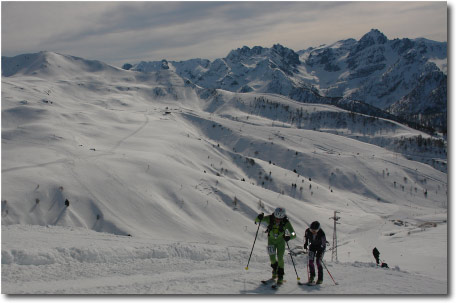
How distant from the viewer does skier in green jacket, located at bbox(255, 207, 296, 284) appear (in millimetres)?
12750

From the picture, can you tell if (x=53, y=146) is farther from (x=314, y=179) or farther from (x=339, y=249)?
(x=314, y=179)

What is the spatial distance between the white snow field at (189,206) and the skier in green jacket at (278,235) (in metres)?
0.68

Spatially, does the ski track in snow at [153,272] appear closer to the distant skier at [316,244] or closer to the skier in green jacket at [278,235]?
the skier in green jacket at [278,235]

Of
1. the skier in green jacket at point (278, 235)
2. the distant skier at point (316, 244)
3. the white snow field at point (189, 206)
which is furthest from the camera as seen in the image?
the distant skier at point (316, 244)

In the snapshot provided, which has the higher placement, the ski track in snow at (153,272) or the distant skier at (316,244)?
the distant skier at (316,244)

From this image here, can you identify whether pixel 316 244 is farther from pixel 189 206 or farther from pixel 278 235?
pixel 189 206

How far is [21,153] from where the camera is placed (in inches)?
1544

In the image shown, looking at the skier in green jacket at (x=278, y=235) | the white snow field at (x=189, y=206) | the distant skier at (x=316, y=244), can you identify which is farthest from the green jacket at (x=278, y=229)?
the white snow field at (x=189, y=206)

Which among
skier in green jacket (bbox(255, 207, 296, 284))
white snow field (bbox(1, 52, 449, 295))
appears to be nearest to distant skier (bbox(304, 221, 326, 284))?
skier in green jacket (bbox(255, 207, 296, 284))

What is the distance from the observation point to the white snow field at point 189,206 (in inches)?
508

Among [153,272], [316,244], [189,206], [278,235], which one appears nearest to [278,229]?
[278,235]

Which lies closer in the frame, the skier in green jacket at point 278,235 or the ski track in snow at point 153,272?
the ski track in snow at point 153,272

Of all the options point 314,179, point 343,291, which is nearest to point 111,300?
point 343,291

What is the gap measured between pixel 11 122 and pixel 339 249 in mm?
56352
